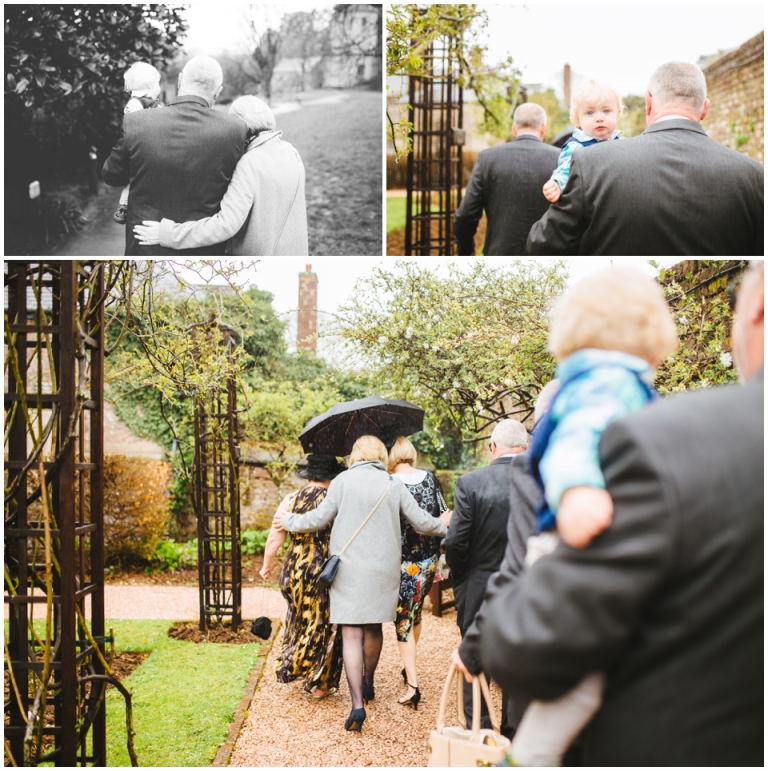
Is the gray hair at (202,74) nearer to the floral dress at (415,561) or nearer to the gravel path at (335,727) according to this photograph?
the floral dress at (415,561)

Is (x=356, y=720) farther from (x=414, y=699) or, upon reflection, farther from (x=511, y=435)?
(x=511, y=435)

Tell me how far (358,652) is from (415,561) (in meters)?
0.79

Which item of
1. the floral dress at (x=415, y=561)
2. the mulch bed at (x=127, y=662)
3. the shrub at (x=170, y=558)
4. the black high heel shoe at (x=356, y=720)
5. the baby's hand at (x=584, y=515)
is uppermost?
the baby's hand at (x=584, y=515)

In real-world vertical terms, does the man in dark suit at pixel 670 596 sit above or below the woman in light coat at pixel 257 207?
below

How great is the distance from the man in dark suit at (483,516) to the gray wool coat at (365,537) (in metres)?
0.63

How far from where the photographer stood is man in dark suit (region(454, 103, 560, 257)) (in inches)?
168

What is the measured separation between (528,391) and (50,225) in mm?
3844

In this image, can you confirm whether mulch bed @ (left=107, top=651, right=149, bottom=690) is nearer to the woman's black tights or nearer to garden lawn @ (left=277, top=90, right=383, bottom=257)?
the woman's black tights

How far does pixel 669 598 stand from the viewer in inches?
50.0

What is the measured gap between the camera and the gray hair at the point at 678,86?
10.8ft

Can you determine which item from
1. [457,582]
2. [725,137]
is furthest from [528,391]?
[725,137]

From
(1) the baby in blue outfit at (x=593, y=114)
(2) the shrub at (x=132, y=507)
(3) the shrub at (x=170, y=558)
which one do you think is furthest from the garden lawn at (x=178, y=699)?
(3) the shrub at (x=170, y=558)

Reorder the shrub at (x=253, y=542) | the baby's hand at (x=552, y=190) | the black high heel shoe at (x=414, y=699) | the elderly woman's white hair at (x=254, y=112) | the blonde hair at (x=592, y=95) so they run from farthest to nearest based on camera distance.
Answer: the shrub at (x=253, y=542), the black high heel shoe at (x=414, y=699), the blonde hair at (x=592, y=95), the elderly woman's white hair at (x=254, y=112), the baby's hand at (x=552, y=190)

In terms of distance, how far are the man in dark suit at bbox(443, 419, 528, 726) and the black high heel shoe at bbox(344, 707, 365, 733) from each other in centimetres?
88
